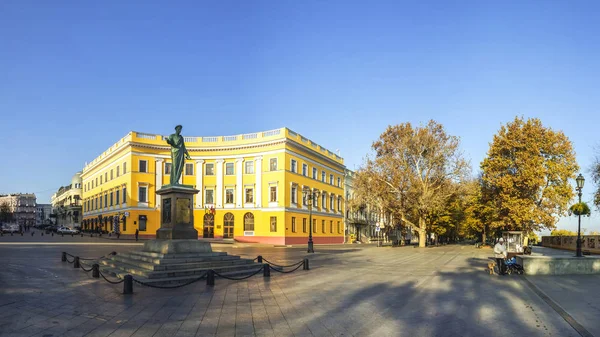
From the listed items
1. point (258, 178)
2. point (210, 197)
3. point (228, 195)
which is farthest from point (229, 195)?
point (258, 178)

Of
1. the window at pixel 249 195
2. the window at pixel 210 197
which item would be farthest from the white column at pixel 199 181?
the window at pixel 249 195

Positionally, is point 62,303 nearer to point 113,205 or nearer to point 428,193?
point 428,193

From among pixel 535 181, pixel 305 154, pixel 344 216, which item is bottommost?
pixel 344 216

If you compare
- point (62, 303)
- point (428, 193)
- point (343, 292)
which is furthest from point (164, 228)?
point (428, 193)

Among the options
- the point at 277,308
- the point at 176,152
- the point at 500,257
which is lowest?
the point at 500,257

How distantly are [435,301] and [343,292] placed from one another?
106 inches

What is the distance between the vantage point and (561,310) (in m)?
10.4

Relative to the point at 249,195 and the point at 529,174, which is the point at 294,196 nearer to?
the point at 249,195

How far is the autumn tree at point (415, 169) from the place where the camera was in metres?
45.8

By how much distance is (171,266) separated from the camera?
15336 millimetres

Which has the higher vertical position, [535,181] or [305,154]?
[305,154]

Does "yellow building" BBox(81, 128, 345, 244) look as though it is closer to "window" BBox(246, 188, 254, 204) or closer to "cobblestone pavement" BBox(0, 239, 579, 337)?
"window" BBox(246, 188, 254, 204)

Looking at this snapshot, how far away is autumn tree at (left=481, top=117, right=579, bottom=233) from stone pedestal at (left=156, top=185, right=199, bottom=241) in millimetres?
32145

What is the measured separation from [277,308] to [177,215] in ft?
28.9
